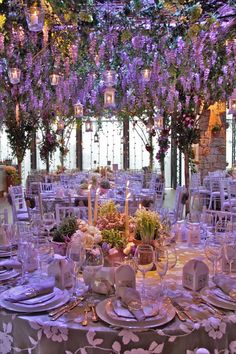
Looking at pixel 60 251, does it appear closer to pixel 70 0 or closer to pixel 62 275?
pixel 62 275

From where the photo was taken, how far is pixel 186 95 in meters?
9.71

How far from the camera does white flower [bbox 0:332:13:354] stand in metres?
1.87

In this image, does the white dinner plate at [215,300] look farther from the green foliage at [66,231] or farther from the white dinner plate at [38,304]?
the green foliage at [66,231]

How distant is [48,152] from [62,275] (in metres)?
11.1

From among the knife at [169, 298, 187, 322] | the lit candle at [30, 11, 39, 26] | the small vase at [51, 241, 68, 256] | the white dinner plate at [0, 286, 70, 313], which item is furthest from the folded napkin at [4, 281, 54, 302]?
the lit candle at [30, 11, 39, 26]

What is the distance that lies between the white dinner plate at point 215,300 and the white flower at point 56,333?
690 mm

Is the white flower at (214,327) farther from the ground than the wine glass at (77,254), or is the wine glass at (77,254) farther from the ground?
the wine glass at (77,254)

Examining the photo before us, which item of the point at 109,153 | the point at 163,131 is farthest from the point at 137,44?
the point at 109,153

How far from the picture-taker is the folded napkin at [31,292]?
193cm

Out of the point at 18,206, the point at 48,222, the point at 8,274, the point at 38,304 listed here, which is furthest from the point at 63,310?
the point at 18,206

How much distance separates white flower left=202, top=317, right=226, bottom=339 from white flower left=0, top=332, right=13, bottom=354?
34.1 inches

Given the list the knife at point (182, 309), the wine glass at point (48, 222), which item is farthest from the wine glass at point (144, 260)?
the wine glass at point (48, 222)

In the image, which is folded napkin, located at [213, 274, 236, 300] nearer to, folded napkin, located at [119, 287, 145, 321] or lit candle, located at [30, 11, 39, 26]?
folded napkin, located at [119, 287, 145, 321]

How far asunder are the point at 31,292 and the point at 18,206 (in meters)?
5.51
